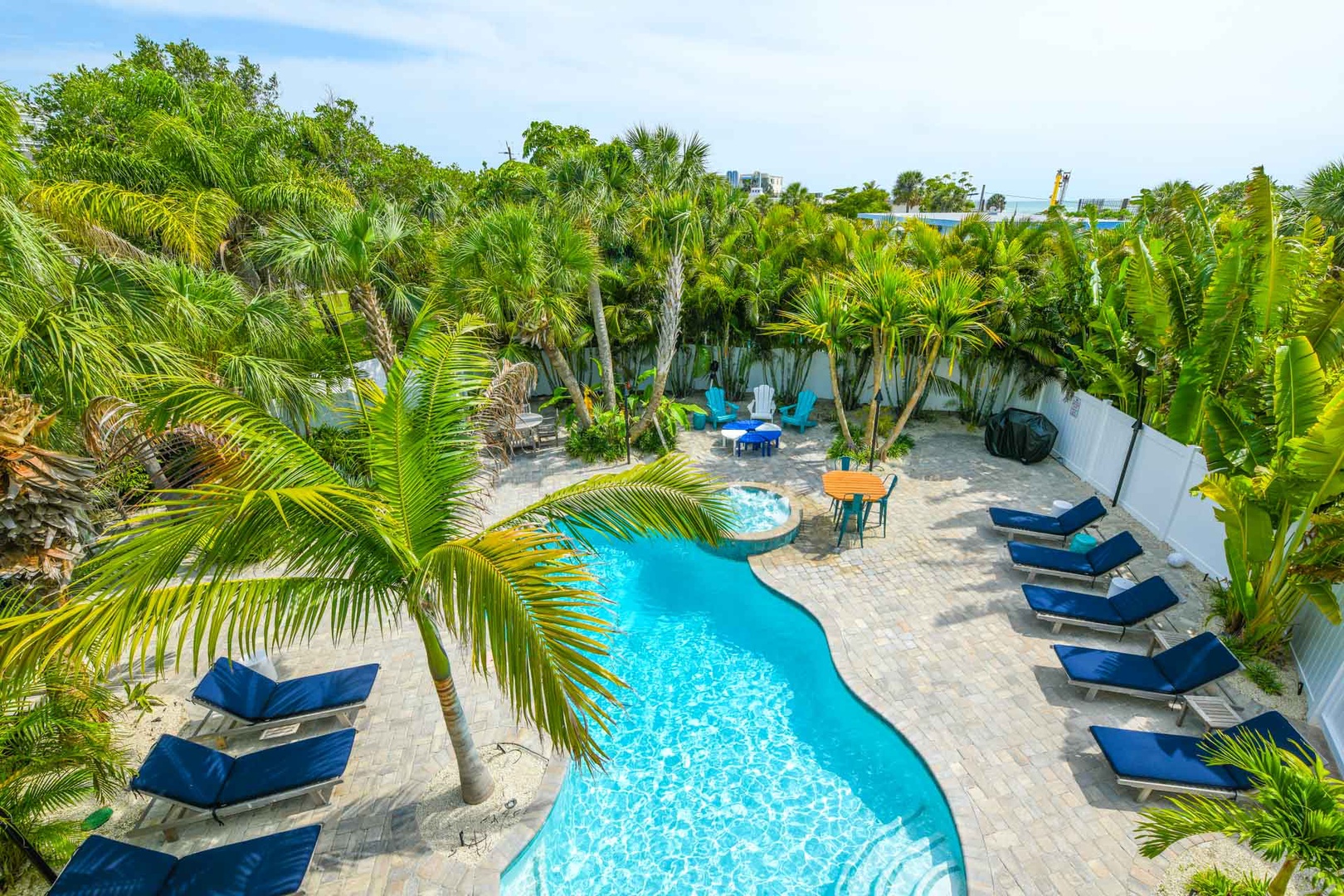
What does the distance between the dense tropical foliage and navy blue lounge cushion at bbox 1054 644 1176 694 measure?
182 cm

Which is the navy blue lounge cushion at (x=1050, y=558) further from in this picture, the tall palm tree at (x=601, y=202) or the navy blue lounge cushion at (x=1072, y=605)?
the tall palm tree at (x=601, y=202)

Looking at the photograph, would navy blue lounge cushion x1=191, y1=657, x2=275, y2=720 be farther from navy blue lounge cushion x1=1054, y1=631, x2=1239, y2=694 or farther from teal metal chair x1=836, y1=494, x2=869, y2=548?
navy blue lounge cushion x1=1054, y1=631, x2=1239, y2=694

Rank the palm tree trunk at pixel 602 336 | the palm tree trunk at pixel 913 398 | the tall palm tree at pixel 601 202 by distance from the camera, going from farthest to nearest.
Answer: the tall palm tree at pixel 601 202 → the palm tree trunk at pixel 602 336 → the palm tree trunk at pixel 913 398

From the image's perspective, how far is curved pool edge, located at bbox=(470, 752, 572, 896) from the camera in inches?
209

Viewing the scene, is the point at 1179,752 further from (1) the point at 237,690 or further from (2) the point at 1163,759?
(1) the point at 237,690

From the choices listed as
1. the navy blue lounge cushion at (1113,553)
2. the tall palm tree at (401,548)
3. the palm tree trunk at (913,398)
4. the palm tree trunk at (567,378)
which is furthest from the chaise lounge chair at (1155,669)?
the palm tree trunk at (567,378)

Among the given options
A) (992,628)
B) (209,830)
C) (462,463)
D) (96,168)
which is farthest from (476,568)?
(96,168)

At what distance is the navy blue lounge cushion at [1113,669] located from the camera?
684 centimetres

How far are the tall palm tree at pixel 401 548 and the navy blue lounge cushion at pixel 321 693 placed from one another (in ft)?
6.97

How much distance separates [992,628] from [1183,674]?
2161mm

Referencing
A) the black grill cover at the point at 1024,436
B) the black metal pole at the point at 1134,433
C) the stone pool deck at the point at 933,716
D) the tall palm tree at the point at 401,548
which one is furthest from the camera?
the black grill cover at the point at 1024,436

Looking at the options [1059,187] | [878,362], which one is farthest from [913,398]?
[1059,187]

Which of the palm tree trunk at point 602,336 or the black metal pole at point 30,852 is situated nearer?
the black metal pole at point 30,852

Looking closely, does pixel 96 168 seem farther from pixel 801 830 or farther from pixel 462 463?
pixel 801 830
